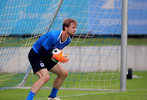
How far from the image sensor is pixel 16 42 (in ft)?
20.0

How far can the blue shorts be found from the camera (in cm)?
354

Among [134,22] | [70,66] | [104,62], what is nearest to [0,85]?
[70,66]

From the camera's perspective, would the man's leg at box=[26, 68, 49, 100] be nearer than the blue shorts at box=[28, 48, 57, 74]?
Yes

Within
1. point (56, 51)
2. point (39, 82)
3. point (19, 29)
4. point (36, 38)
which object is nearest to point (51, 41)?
point (56, 51)

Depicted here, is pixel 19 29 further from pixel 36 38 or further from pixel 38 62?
pixel 38 62

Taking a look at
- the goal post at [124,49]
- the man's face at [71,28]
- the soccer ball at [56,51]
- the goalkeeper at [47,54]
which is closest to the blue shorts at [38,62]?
the goalkeeper at [47,54]

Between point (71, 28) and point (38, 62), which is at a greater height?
point (71, 28)

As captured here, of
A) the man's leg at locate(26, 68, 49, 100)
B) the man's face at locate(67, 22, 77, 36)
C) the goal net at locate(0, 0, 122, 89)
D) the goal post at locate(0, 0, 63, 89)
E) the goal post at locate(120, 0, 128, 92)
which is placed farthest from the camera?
the goal net at locate(0, 0, 122, 89)

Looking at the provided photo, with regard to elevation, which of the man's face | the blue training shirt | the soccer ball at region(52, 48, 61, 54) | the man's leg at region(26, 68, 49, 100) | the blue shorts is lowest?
the man's leg at region(26, 68, 49, 100)

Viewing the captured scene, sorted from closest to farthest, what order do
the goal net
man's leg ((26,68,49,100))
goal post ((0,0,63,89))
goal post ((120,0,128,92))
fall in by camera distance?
1. man's leg ((26,68,49,100))
2. goal post ((120,0,128,92))
3. goal post ((0,0,63,89))
4. the goal net

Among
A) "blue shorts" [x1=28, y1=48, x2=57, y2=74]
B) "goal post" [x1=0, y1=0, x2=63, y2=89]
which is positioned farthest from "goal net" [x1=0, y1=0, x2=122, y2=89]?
"blue shorts" [x1=28, y1=48, x2=57, y2=74]

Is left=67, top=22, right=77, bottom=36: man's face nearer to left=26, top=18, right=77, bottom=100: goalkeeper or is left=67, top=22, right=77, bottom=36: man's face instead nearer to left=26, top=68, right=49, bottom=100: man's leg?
left=26, top=18, right=77, bottom=100: goalkeeper

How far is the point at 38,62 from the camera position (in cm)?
358

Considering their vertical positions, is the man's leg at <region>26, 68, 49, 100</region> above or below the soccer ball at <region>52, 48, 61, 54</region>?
below
